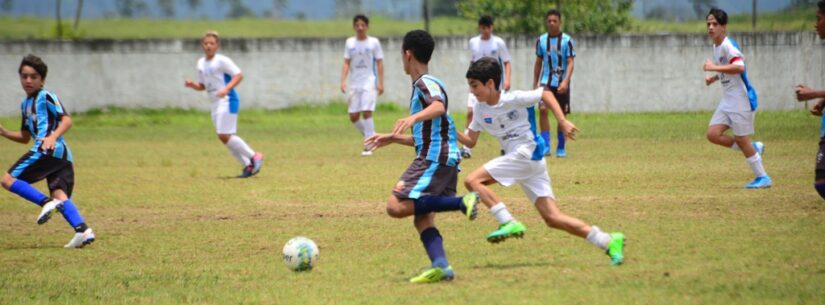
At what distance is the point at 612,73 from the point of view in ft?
83.5

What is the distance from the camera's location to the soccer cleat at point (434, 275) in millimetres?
7020

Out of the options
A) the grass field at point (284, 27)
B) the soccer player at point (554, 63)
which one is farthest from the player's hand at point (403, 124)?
the grass field at point (284, 27)

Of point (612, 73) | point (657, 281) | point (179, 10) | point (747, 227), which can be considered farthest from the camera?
point (179, 10)

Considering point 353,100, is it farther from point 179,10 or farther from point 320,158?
point 179,10

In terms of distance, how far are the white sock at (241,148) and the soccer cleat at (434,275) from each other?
776cm

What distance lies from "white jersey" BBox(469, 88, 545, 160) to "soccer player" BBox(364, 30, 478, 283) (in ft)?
1.13

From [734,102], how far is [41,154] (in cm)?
685

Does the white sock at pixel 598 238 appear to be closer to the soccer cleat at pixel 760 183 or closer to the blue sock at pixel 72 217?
the blue sock at pixel 72 217

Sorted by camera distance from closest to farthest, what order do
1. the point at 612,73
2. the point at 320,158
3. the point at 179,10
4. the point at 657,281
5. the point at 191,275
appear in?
the point at 657,281, the point at 191,275, the point at 320,158, the point at 612,73, the point at 179,10

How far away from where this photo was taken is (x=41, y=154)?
30.8 feet

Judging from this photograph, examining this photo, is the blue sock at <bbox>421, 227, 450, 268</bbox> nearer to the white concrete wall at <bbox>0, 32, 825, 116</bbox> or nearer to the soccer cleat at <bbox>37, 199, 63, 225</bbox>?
the soccer cleat at <bbox>37, 199, 63, 225</bbox>

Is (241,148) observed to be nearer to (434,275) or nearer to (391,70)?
(434,275)

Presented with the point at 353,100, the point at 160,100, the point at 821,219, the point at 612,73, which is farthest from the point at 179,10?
the point at 821,219

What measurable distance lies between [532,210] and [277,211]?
2.48 m
